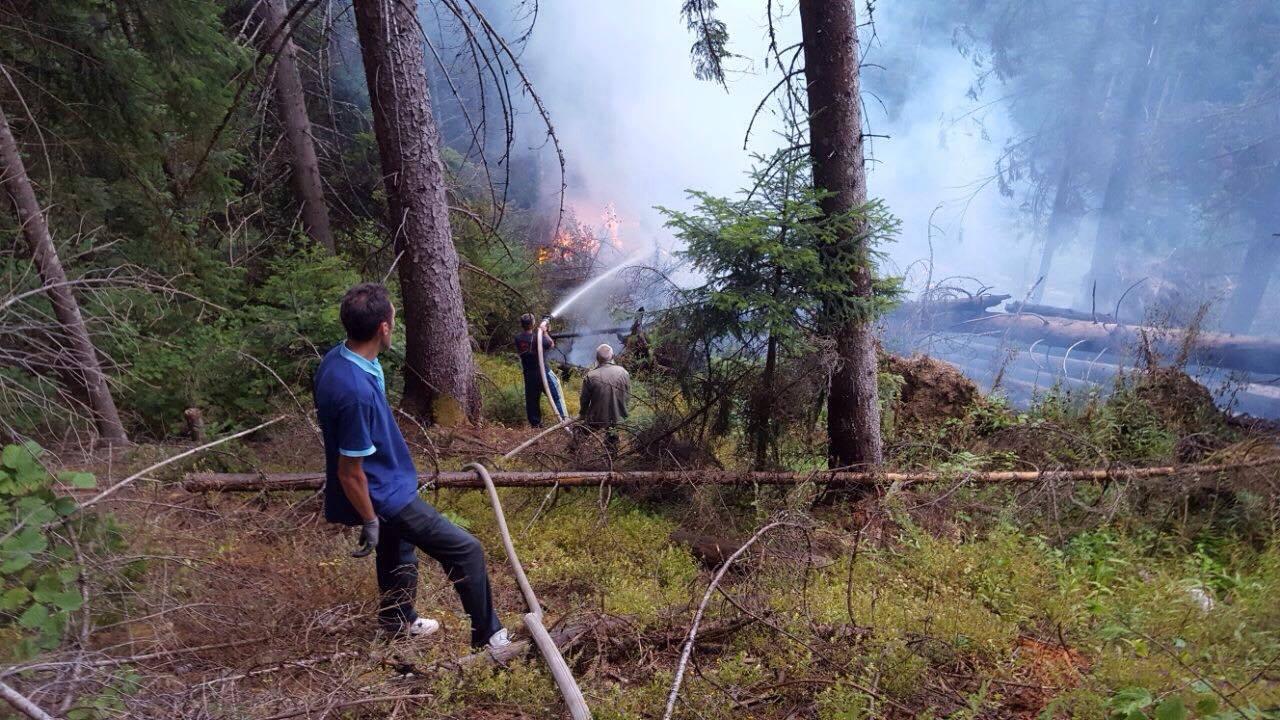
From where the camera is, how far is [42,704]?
175 centimetres

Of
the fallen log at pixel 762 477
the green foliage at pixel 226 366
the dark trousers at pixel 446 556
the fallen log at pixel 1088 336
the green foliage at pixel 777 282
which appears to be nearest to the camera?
the dark trousers at pixel 446 556

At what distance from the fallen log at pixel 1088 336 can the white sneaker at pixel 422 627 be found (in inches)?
633

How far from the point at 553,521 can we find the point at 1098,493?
16.8 feet

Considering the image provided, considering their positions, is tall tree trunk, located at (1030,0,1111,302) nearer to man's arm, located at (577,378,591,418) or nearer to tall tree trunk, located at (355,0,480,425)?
man's arm, located at (577,378,591,418)

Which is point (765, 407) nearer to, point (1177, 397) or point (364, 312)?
point (364, 312)

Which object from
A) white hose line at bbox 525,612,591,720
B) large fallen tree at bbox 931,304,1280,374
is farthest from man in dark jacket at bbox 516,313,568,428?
large fallen tree at bbox 931,304,1280,374

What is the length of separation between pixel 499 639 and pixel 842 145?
471cm

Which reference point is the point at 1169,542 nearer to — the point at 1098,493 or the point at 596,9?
the point at 1098,493

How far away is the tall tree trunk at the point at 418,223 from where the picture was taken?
6.01 m

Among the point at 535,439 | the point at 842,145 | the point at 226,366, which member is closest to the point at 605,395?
the point at 535,439

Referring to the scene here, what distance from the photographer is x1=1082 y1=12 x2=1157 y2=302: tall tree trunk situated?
22078 mm

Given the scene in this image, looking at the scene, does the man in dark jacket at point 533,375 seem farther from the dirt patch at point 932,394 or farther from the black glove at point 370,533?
the black glove at point 370,533

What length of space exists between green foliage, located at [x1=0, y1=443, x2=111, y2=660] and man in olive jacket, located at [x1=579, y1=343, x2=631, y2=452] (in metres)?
4.56

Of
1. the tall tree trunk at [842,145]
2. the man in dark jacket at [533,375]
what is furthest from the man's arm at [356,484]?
the man in dark jacket at [533,375]
